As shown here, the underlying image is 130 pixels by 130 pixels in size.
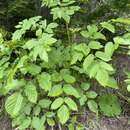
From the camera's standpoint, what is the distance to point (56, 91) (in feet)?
6.93

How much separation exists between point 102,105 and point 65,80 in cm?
40

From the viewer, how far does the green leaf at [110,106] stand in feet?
7.72

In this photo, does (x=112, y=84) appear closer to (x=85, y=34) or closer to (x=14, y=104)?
(x=85, y=34)

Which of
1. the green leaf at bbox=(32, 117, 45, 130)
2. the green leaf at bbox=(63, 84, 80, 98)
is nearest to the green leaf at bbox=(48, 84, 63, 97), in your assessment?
the green leaf at bbox=(63, 84, 80, 98)

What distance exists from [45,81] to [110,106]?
0.59 m

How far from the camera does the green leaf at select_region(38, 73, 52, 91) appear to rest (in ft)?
6.72

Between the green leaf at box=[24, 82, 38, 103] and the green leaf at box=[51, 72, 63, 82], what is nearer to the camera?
the green leaf at box=[24, 82, 38, 103]

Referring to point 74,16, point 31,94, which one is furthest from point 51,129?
point 74,16

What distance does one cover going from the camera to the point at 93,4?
3.02m

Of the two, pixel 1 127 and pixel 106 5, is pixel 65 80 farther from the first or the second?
pixel 106 5

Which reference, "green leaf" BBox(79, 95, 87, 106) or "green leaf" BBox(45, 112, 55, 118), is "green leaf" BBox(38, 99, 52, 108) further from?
"green leaf" BBox(79, 95, 87, 106)

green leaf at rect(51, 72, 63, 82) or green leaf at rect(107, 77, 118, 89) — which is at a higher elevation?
green leaf at rect(51, 72, 63, 82)

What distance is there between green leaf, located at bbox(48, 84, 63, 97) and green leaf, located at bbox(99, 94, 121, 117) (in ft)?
1.33

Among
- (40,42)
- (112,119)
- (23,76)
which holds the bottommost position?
(112,119)
